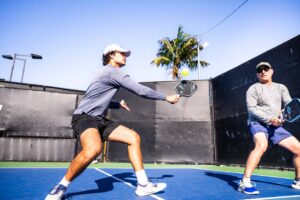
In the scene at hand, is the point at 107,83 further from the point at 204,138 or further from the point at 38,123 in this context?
the point at 38,123

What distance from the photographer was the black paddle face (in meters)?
4.78

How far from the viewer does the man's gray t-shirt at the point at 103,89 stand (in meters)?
3.17

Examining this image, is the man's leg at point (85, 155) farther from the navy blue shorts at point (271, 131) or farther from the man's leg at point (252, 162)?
the navy blue shorts at point (271, 131)

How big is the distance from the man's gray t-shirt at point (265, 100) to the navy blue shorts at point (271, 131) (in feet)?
0.34

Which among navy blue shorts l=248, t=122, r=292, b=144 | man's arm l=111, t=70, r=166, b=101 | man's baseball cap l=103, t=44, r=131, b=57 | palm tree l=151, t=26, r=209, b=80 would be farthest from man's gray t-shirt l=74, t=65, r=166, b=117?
palm tree l=151, t=26, r=209, b=80

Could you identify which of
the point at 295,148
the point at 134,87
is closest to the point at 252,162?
the point at 295,148

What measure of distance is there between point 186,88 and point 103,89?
2190 mm

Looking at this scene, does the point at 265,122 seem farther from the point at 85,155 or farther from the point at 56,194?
the point at 56,194

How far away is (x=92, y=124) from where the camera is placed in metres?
3.10

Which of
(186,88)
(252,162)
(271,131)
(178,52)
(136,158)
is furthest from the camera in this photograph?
(178,52)

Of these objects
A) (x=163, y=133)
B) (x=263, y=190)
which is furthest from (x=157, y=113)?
(x=263, y=190)

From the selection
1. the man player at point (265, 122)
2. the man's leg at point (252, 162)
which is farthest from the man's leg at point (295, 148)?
the man's leg at point (252, 162)

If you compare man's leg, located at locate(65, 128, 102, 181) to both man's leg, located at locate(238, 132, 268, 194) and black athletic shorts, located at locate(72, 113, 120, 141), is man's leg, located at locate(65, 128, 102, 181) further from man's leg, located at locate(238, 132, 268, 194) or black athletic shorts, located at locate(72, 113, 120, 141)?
man's leg, located at locate(238, 132, 268, 194)

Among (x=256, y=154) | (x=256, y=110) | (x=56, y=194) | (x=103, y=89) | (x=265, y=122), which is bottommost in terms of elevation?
(x=56, y=194)
